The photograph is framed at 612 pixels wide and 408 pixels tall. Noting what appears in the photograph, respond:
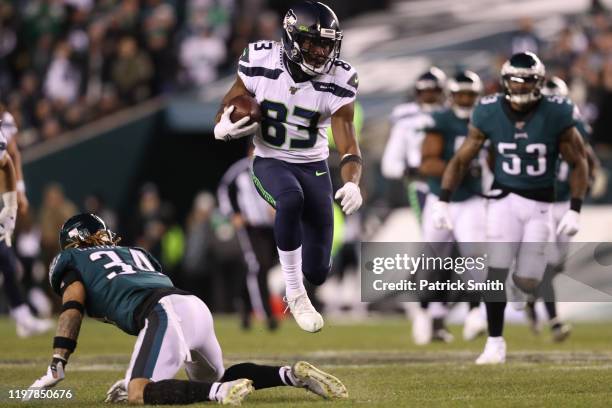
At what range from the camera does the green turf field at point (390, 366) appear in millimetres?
6301

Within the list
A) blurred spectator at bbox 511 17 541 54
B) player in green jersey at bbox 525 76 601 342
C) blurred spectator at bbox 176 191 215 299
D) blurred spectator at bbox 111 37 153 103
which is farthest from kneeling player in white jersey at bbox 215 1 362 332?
blurred spectator at bbox 111 37 153 103

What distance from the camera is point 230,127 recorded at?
7199 millimetres

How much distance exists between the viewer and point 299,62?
7430 millimetres

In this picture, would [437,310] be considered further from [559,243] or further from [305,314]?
[305,314]

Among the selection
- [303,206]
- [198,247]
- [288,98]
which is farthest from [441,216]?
[198,247]

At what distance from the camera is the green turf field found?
20.7ft

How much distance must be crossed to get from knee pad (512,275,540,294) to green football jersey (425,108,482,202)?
1.77m

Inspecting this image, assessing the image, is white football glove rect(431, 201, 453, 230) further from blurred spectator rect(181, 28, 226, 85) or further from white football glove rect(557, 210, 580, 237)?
blurred spectator rect(181, 28, 226, 85)

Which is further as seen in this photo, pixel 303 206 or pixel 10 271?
pixel 10 271

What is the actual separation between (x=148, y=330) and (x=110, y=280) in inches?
16.6

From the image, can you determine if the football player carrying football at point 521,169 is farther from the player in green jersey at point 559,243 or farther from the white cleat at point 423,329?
the white cleat at point 423,329

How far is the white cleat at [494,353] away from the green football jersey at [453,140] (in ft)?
7.19

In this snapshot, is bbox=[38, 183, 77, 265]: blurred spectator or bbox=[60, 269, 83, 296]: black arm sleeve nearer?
bbox=[60, 269, 83, 296]: black arm sleeve

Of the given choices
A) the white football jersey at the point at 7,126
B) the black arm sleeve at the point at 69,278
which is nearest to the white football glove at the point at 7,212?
the white football jersey at the point at 7,126
